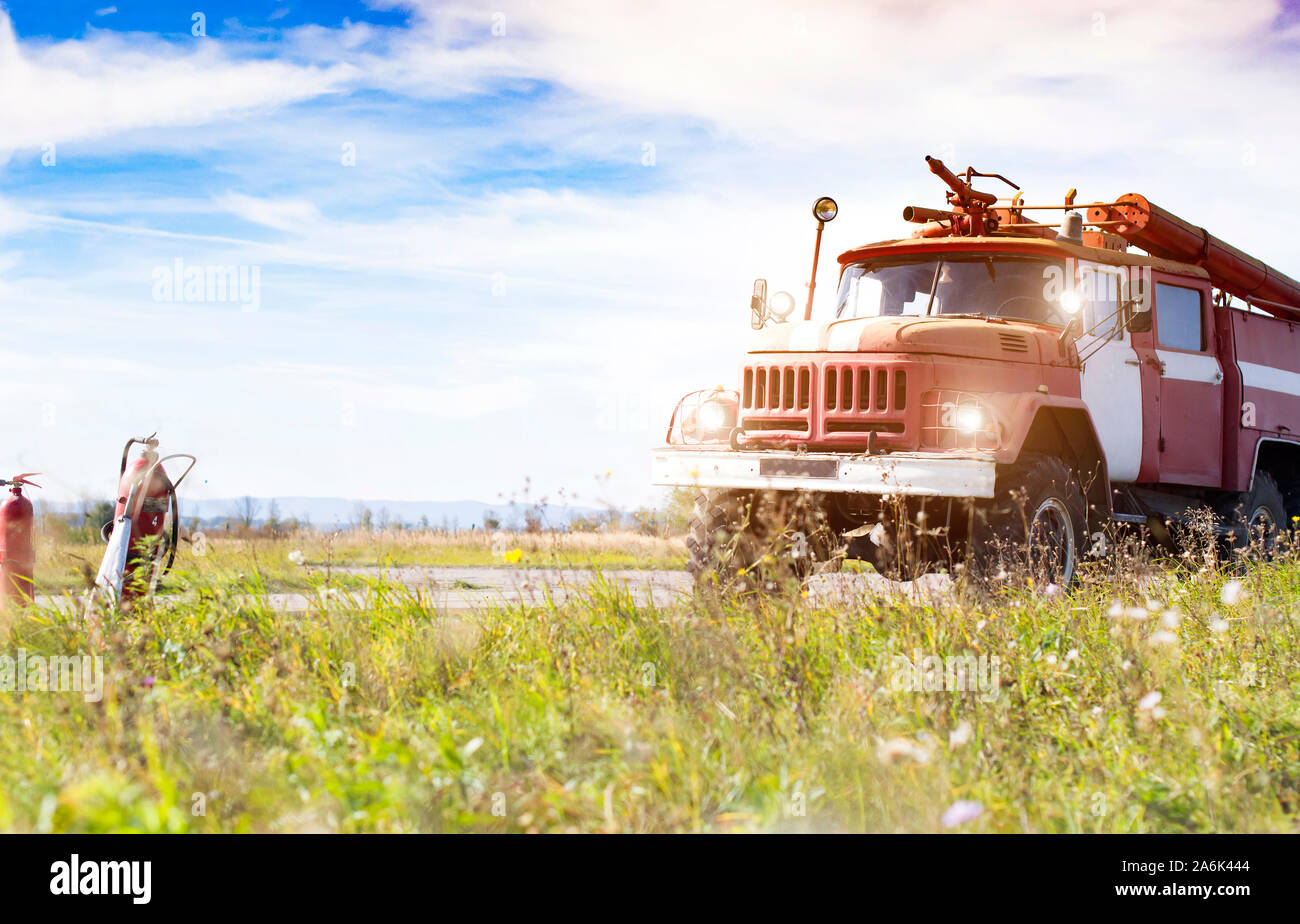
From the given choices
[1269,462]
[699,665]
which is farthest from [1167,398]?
[699,665]

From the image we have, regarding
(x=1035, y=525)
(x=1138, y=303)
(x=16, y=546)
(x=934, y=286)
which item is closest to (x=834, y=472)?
(x=1035, y=525)

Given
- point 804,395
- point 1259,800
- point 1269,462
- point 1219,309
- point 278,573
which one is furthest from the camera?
point 1269,462

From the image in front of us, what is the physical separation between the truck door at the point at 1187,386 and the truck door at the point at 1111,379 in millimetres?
432

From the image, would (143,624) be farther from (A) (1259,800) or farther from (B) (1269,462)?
(B) (1269,462)

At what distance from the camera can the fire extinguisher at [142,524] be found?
19.4 ft

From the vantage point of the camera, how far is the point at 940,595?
5.46 meters

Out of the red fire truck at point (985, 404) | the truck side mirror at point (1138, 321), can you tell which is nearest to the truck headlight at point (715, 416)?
the red fire truck at point (985, 404)

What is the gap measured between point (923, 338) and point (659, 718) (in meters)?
4.04

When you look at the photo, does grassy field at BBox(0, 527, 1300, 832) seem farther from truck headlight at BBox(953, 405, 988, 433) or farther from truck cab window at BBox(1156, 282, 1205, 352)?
truck cab window at BBox(1156, 282, 1205, 352)

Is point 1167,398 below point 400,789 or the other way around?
the other way around

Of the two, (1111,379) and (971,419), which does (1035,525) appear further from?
(1111,379)

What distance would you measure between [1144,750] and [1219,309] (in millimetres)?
7554

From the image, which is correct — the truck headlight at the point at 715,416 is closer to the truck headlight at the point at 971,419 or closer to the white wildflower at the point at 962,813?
the truck headlight at the point at 971,419
